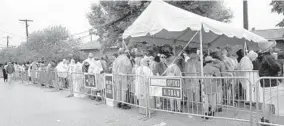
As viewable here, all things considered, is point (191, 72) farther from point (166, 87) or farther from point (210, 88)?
point (166, 87)

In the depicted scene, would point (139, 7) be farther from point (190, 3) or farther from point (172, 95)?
point (172, 95)

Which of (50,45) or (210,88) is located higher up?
(50,45)

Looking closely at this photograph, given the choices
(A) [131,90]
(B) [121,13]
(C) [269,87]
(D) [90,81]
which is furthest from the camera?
(B) [121,13]

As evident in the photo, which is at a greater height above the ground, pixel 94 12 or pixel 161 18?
pixel 94 12

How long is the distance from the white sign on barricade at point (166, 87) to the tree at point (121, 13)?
9744mm

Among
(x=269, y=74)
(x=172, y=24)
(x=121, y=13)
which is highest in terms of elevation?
(x=121, y=13)

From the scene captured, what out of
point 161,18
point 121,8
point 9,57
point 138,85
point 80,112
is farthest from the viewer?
point 9,57

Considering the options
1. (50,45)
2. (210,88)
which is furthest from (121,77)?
(50,45)

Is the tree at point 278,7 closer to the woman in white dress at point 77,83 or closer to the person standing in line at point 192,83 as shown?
the person standing in line at point 192,83

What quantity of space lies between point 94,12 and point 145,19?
12901 millimetres

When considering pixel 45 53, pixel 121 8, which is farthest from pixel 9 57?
pixel 121 8

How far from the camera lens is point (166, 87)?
675cm

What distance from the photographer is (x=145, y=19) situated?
25.1ft

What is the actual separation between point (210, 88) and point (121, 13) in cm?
1182
